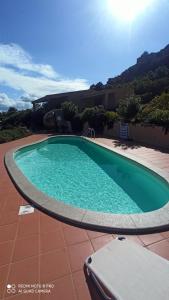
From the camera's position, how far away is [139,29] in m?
9.04

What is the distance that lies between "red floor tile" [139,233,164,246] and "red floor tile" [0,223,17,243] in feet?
7.25

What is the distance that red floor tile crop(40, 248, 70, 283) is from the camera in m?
2.56

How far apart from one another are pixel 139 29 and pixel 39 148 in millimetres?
8825

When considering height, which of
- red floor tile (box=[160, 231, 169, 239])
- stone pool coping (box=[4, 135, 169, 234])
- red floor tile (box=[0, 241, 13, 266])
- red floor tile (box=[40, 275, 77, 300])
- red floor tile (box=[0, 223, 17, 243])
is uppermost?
stone pool coping (box=[4, 135, 169, 234])

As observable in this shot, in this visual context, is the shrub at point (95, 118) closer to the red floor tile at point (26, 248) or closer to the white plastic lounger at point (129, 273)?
the red floor tile at point (26, 248)

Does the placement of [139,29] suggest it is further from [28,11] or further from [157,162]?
[157,162]

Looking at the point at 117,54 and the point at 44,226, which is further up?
the point at 117,54

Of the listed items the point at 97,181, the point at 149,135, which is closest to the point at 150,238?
the point at 97,181

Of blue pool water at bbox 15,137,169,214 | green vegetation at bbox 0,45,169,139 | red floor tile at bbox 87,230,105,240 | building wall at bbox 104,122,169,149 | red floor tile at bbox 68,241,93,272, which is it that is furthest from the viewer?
green vegetation at bbox 0,45,169,139

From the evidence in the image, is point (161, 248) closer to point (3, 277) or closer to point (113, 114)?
point (3, 277)

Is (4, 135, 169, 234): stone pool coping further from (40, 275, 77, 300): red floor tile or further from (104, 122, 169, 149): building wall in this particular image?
(104, 122, 169, 149): building wall

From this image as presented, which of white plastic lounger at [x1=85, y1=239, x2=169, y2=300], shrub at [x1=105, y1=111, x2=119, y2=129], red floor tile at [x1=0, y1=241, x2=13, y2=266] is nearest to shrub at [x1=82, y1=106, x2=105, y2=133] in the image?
shrub at [x1=105, y1=111, x2=119, y2=129]

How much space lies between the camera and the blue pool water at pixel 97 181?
5402mm

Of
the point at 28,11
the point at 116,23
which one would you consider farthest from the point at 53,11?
the point at 116,23
